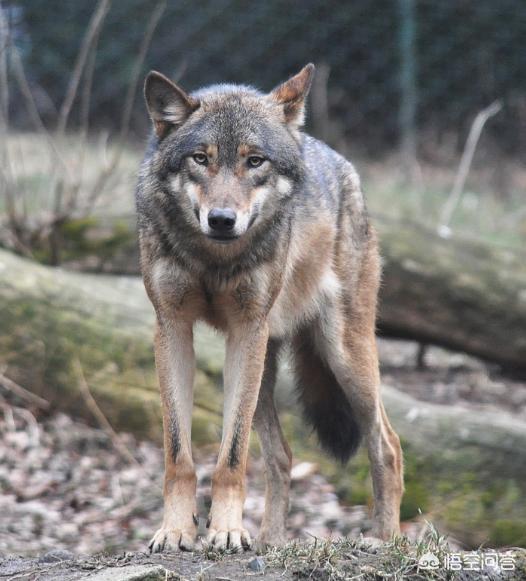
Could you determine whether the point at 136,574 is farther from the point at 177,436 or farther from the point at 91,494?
the point at 91,494

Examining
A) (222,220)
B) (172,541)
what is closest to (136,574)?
(172,541)

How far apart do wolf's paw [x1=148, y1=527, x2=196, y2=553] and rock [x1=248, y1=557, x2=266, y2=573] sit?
13.6 inches

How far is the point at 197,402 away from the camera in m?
5.39

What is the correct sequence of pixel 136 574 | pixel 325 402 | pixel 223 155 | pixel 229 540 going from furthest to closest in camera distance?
pixel 325 402
pixel 223 155
pixel 229 540
pixel 136 574

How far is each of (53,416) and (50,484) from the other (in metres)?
0.57

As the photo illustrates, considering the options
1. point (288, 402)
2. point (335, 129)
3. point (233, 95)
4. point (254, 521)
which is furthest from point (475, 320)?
point (335, 129)

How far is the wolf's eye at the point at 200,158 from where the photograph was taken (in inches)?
135

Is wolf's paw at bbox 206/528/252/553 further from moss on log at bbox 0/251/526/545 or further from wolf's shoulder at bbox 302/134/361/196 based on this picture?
moss on log at bbox 0/251/526/545

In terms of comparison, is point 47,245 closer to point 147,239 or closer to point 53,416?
point 53,416

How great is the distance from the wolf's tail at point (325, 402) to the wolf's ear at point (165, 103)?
1246 mm

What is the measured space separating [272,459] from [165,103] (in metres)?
1.63

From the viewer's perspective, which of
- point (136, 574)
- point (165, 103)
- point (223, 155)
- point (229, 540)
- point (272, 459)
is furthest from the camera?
point (272, 459)

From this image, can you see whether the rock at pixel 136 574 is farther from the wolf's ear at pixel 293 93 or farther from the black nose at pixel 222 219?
the wolf's ear at pixel 293 93

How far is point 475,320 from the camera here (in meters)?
6.35
